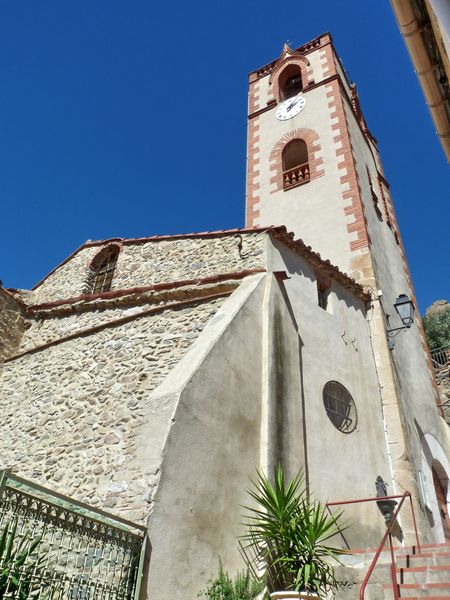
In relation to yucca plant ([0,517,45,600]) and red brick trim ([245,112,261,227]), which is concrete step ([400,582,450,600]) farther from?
red brick trim ([245,112,261,227])

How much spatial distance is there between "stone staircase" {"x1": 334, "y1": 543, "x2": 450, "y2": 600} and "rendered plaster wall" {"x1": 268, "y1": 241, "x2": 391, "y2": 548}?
142 cm

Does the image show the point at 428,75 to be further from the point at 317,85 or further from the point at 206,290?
the point at 317,85

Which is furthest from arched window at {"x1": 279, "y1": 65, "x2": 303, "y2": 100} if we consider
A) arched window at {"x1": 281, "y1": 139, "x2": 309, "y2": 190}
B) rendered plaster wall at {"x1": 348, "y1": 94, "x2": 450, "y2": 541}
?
rendered plaster wall at {"x1": 348, "y1": 94, "x2": 450, "y2": 541}

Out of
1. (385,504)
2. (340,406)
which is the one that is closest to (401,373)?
(340,406)

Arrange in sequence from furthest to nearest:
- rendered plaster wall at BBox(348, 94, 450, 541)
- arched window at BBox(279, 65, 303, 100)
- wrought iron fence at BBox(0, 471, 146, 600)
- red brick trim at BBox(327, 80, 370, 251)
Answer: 1. arched window at BBox(279, 65, 303, 100)
2. red brick trim at BBox(327, 80, 370, 251)
3. rendered plaster wall at BBox(348, 94, 450, 541)
4. wrought iron fence at BBox(0, 471, 146, 600)

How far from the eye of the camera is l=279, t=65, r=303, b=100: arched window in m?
19.5

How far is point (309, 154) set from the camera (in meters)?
15.6

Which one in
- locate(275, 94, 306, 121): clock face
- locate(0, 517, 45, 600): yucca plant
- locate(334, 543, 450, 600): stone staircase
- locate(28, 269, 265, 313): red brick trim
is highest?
locate(275, 94, 306, 121): clock face

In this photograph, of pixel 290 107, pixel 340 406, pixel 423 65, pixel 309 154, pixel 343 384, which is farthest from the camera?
pixel 290 107

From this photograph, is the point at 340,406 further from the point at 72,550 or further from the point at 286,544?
the point at 72,550

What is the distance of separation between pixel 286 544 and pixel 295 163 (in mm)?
13882

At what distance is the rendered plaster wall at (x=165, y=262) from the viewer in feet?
32.0

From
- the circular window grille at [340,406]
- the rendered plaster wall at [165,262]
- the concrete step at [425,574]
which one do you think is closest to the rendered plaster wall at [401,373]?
the circular window grille at [340,406]

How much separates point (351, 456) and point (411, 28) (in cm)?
687
